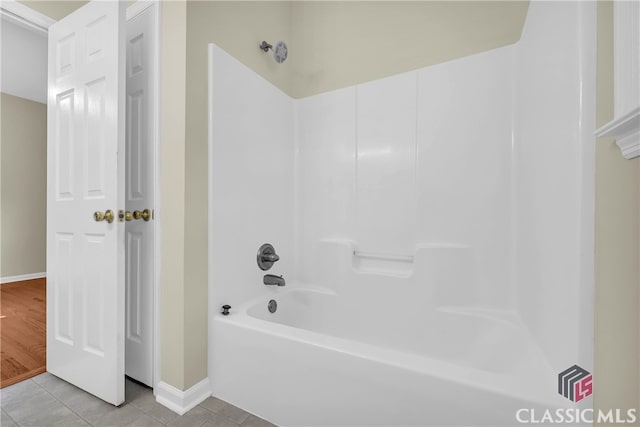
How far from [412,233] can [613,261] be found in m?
1.03

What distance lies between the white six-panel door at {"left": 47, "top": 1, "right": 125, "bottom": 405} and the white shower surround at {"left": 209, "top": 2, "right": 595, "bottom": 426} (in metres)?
0.43

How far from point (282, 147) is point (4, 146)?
4347mm

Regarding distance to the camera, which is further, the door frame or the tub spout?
the tub spout

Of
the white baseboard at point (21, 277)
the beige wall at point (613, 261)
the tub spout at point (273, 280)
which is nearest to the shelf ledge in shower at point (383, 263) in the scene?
the tub spout at point (273, 280)

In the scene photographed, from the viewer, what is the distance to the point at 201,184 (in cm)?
137

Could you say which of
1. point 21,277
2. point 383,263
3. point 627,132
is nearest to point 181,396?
point 383,263

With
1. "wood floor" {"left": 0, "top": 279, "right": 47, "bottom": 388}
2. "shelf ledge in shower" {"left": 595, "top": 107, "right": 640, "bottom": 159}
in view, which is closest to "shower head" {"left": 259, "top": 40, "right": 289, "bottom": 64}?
"shelf ledge in shower" {"left": 595, "top": 107, "right": 640, "bottom": 159}

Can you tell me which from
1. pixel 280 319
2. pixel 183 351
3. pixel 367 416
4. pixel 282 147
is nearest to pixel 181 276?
pixel 183 351

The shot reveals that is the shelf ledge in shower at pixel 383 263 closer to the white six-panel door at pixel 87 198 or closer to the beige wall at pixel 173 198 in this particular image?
the beige wall at pixel 173 198

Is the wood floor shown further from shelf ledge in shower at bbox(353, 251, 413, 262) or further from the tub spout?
shelf ledge in shower at bbox(353, 251, 413, 262)

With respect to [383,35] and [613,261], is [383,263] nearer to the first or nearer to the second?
[613,261]

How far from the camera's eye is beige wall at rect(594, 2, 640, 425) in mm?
644

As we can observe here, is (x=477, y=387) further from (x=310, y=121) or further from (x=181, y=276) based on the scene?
(x=310, y=121)

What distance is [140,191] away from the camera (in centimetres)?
148
